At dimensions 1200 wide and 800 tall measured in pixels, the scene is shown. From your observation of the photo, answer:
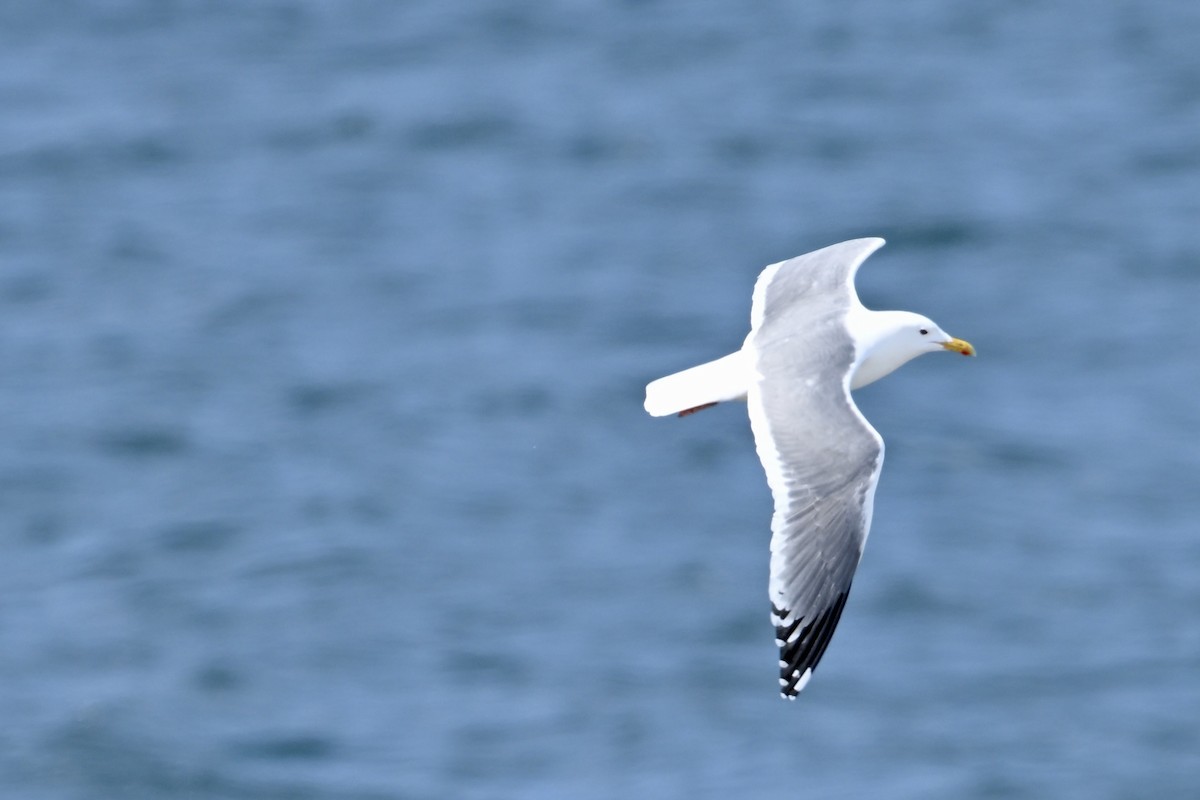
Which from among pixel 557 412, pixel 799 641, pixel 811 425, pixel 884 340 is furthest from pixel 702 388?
pixel 557 412

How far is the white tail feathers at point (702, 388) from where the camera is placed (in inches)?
332

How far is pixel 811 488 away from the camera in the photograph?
7805 mm

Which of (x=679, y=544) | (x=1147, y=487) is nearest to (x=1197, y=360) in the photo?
(x=1147, y=487)

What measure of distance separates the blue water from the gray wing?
25.4ft

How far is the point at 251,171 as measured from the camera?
875 inches

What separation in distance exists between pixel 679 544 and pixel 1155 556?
376cm

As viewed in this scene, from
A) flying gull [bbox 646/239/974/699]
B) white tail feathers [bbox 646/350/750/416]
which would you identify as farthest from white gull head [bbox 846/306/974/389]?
white tail feathers [bbox 646/350/750/416]

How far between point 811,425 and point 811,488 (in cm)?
26

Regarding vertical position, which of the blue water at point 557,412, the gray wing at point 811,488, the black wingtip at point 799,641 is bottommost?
the blue water at point 557,412

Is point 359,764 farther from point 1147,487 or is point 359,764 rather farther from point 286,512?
point 1147,487

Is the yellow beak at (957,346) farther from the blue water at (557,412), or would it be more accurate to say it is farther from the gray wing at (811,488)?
the blue water at (557,412)

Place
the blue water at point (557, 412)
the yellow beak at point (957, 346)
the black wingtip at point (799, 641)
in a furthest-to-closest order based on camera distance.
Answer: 1. the blue water at point (557, 412)
2. the yellow beak at point (957, 346)
3. the black wingtip at point (799, 641)

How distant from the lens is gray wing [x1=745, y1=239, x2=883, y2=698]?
769 cm

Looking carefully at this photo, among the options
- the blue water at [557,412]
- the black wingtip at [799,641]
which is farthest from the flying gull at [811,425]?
the blue water at [557,412]
